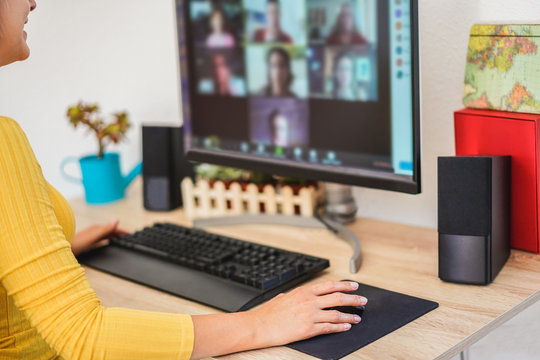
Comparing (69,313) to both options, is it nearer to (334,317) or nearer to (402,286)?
(334,317)

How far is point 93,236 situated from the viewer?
1452 mm

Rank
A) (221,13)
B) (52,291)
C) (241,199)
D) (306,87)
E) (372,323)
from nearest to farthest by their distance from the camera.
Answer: (52,291) → (372,323) → (306,87) → (221,13) → (241,199)

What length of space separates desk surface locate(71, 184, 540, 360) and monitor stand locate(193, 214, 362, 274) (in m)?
0.01

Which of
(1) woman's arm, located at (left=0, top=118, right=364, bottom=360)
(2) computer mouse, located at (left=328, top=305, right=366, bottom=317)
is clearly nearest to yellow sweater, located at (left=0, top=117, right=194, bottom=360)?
(1) woman's arm, located at (left=0, top=118, right=364, bottom=360)

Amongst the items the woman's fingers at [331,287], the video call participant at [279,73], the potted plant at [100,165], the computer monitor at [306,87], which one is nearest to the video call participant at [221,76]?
the computer monitor at [306,87]

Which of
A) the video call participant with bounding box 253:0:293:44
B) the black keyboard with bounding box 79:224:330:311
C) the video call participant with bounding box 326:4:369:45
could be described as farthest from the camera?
the video call participant with bounding box 253:0:293:44

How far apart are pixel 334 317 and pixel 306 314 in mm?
40

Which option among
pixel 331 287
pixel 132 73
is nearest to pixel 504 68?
pixel 331 287

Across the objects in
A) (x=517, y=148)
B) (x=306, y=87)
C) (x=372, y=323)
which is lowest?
(x=372, y=323)

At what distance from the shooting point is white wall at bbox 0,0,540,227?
1.40 metres

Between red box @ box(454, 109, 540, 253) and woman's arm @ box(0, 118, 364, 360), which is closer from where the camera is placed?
woman's arm @ box(0, 118, 364, 360)

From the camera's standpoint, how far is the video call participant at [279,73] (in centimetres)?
141

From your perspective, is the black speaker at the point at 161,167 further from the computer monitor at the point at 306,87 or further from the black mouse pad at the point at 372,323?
the black mouse pad at the point at 372,323

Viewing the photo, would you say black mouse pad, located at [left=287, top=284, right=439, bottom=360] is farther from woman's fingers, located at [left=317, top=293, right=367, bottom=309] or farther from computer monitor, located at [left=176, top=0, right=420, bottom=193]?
computer monitor, located at [left=176, top=0, right=420, bottom=193]
